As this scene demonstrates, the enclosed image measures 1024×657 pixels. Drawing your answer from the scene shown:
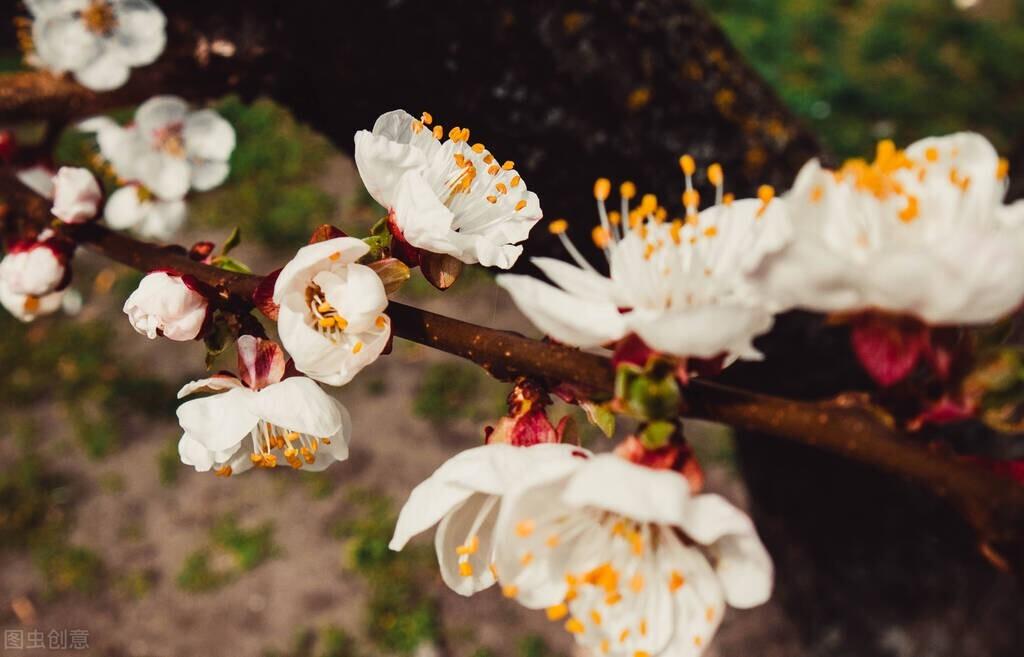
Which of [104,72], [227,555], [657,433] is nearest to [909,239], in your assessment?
[657,433]

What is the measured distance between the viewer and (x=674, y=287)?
2.85ft

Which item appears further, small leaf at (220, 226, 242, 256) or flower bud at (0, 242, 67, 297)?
flower bud at (0, 242, 67, 297)

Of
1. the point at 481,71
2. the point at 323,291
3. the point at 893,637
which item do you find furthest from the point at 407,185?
the point at 893,637

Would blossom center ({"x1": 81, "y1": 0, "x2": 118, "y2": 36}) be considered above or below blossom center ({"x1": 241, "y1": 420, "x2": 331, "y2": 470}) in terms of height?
above

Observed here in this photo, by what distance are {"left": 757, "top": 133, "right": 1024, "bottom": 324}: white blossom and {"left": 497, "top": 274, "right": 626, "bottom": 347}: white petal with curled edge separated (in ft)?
0.50

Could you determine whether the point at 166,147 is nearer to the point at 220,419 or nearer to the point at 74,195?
the point at 74,195

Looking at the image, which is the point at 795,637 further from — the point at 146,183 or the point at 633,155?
the point at 146,183

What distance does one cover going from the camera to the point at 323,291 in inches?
37.2

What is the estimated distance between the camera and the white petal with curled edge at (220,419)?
99 cm

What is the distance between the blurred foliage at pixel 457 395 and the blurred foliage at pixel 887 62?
81.8 inches

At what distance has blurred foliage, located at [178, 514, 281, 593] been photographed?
3.42 m

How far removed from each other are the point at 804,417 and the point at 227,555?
321 centimetres

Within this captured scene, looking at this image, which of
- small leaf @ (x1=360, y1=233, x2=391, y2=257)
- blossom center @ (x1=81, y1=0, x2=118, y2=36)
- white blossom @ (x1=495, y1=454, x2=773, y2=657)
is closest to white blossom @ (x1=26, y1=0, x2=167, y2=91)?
blossom center @ (x1=81, y1=0, x2=118, y2=36)

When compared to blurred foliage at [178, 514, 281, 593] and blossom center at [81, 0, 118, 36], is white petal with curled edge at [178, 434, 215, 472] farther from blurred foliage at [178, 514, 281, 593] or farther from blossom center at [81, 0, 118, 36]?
blurred foliage at [178, 514, 281, 593]
